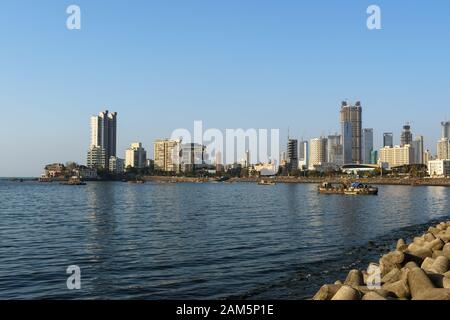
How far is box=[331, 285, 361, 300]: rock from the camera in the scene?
12.6 m

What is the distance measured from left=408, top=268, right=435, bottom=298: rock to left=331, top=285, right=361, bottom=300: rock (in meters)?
1.76

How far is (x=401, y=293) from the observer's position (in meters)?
13.9

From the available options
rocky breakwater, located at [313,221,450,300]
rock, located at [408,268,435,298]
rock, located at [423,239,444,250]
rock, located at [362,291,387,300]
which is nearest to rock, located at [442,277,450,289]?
rocky breakwater, located at [313,221,450,300]

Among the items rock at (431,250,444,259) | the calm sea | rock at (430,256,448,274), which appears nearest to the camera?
rock at (430,256,448,274)

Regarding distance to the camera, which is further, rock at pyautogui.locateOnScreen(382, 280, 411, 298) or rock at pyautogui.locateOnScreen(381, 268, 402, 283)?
rock at pyautogui.locateOnScreen(381, 268, 402, 283)

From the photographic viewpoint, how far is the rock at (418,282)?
13.4 m

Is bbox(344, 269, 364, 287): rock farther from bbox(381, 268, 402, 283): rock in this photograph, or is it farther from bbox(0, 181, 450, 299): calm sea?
bbox(0, 181, 450, 299): calm sea

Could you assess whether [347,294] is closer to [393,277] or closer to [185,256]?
[393,277]

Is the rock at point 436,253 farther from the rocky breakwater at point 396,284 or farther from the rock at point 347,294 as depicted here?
the rock at point 347,294

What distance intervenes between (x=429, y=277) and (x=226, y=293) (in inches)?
315

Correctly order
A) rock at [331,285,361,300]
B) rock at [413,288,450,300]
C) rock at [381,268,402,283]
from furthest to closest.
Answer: rock at [381,268,402,283]
rock at [331,285,361,300]
rock at [413,288,450,300]

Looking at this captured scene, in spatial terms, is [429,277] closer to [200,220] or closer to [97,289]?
[97,289]
